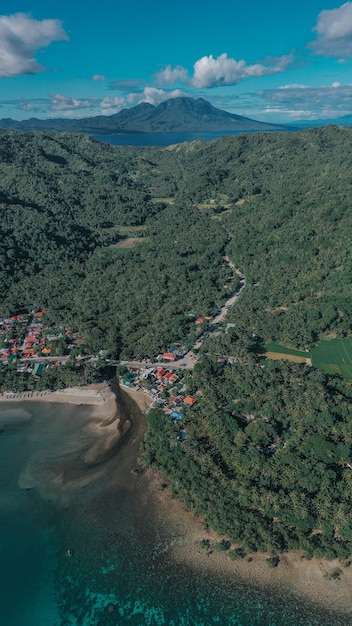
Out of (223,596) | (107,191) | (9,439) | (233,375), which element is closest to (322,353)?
(233,375)

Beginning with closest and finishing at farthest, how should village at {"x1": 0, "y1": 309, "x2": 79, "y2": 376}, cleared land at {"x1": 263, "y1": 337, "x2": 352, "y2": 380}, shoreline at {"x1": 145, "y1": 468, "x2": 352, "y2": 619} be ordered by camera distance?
shoreline at {"x1": 145, "y1": 468, "x2": 352, "y2": 619}
cleared land at {"x1": 263, "y1": 337, "x2": 352, "y2": 380}
village at {"x1": 0, "y1": 309, "x2": 79, "y2": 376}

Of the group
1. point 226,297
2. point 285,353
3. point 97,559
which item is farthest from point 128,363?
point 97,559

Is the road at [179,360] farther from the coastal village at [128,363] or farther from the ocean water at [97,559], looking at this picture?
the ocean water at [97,559]

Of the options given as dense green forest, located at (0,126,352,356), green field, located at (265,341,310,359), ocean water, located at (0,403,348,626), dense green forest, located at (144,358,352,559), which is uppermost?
Answer: dense green forest, located at (0,126,352,356)

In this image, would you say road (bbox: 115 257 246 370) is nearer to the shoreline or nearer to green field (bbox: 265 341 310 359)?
green field (bbox: 265 341 310 359)

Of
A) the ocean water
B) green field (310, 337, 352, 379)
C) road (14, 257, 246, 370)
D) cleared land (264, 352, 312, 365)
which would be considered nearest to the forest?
road (14, 257, 246, 370)

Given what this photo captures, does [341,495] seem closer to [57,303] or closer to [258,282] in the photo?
[258,282]
